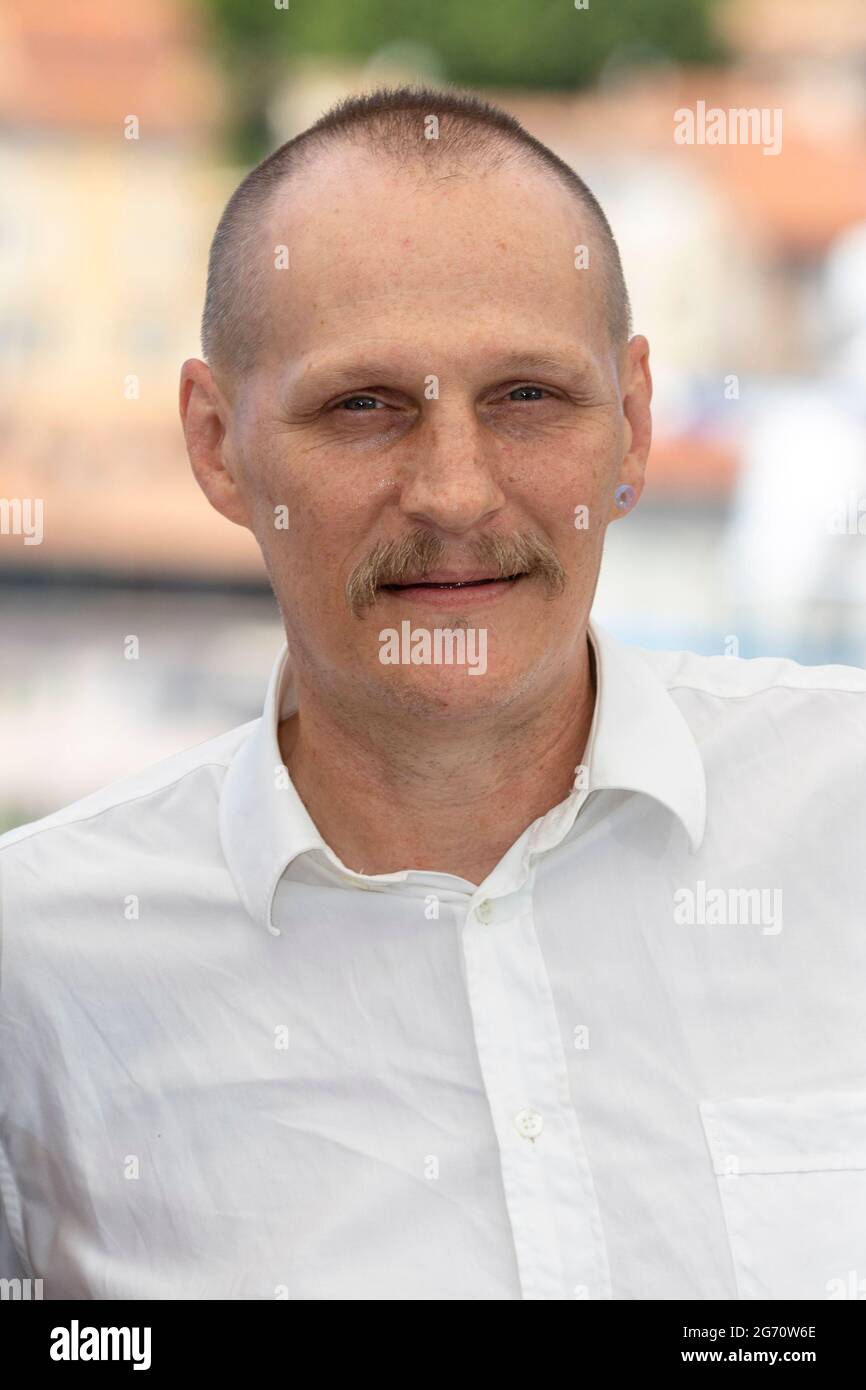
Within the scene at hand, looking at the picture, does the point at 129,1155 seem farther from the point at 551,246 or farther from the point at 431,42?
the point at 431,42

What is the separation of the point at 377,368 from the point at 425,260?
0.26 ft

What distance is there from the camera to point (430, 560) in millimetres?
1010

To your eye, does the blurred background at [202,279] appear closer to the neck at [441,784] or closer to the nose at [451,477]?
the neck at [441,784]

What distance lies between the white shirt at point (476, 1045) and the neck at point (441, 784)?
0.04m

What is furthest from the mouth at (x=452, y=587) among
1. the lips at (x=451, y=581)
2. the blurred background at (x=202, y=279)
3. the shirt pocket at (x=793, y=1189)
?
the blurred background at (x=202, y=279)

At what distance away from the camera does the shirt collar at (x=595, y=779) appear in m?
1.06

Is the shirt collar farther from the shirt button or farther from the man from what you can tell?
the shirt button

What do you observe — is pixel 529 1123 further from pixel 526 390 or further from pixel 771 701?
pixel 526 390

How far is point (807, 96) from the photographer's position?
13.9 ft

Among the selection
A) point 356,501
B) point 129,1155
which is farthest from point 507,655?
point 129,1155

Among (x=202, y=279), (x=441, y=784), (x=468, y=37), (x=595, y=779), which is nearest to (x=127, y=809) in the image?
(x=441, y=784)

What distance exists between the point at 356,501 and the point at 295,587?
0.29 ft

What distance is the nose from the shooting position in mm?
975

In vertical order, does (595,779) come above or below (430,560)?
below
